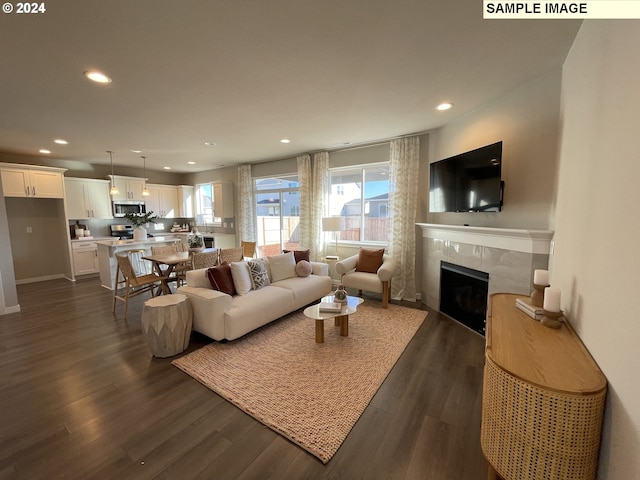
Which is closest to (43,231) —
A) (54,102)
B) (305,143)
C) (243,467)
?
(54,102)

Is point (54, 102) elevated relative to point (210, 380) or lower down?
elevated

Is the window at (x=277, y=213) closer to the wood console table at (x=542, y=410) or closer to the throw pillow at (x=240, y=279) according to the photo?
the throw pillow at (x=240, y=279)

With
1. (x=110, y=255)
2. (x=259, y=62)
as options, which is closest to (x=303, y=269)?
(x=259, y=62)

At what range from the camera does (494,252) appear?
2885 mm

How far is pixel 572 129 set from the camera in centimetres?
190

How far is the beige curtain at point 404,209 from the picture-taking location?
4.19m

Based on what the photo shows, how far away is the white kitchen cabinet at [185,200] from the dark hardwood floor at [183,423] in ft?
17.6

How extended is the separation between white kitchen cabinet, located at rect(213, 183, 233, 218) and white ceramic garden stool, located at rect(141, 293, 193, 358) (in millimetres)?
4246

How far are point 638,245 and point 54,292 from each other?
7381 mm

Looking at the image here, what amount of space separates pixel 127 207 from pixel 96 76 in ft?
17.5

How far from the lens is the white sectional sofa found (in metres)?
2.80

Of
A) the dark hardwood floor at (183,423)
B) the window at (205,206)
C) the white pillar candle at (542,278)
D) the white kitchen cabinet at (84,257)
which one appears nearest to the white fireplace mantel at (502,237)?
the white pillar candle at (542,278)

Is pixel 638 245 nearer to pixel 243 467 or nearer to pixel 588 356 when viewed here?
pixel 588 356

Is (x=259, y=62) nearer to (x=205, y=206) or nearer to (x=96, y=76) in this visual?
(x=96, y=76)
